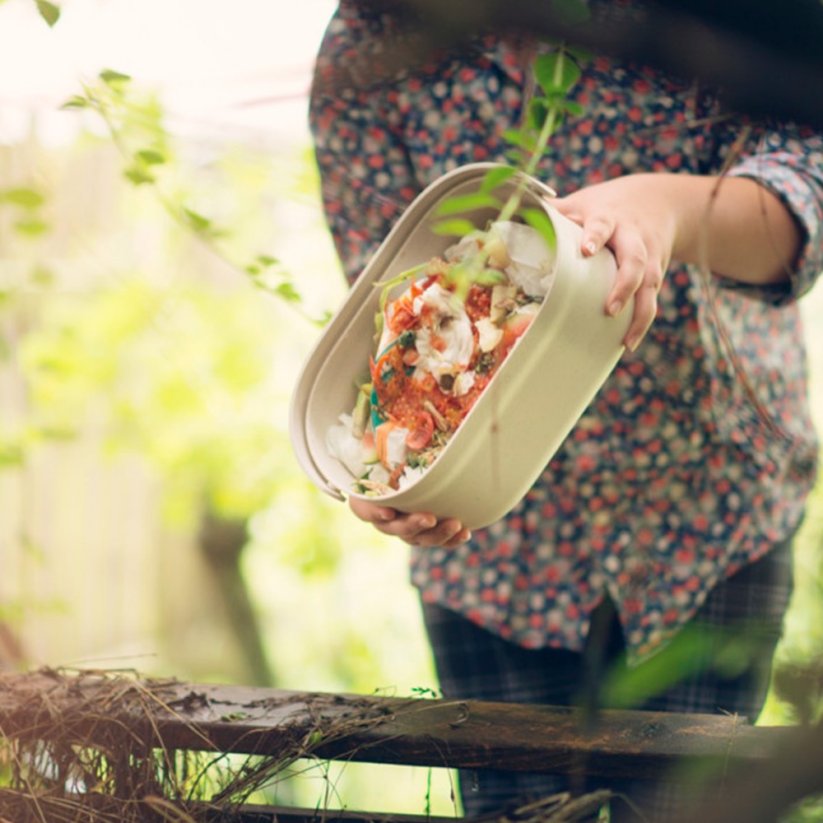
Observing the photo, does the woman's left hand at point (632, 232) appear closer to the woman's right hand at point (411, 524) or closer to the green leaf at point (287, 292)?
the woman's right hand at point (411, 524)

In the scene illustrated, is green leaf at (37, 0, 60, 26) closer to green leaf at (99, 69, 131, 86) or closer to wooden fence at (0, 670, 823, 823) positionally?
green leaf at (99, 69, 131, 86)

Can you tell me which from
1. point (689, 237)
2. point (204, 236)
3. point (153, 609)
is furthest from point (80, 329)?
point (689, 237)

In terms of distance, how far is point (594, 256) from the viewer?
0.72m

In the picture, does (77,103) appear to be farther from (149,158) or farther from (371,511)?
(371,511)

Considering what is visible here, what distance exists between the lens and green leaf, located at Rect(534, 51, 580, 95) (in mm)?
618

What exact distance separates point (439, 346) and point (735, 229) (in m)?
0.31

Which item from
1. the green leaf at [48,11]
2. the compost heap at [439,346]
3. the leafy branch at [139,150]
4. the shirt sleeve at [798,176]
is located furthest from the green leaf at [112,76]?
the shirt sleeve at [798,176]

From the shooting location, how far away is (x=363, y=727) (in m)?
0.83

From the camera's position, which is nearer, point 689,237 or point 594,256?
point 594,256

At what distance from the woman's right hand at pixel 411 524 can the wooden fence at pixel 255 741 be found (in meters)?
0.15

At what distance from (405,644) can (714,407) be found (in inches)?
128

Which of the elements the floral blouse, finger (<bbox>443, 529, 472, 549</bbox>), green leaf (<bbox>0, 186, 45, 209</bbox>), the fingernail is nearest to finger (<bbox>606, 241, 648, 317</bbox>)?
the fingernail

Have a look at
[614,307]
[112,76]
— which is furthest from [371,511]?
[112,76]

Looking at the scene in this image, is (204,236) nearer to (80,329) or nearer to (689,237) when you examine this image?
(689,237)
